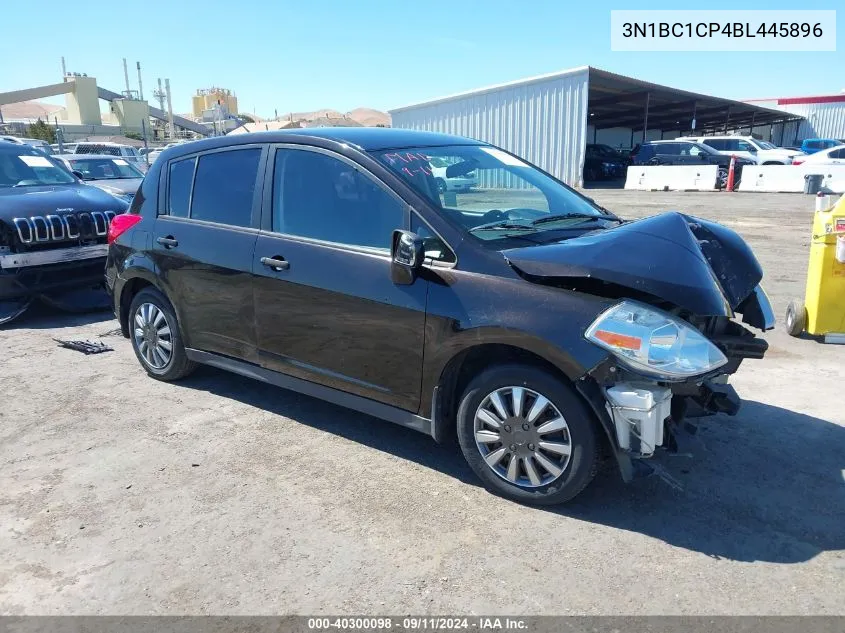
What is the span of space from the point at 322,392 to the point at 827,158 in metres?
24.1

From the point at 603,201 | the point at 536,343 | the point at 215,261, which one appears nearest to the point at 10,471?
the point at 215,261

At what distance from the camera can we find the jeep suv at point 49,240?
6738mm

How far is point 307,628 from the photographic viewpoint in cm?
250

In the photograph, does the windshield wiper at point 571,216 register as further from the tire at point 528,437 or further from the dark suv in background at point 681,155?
the dark suv in background at point 681,155

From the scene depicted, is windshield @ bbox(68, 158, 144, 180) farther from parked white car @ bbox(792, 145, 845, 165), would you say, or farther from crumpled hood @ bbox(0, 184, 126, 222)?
parked white car @ bbox(792, 145, 845, 165)

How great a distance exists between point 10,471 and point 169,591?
174cm

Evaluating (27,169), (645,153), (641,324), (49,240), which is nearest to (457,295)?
(641,324)

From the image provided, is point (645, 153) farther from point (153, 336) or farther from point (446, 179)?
point (153, 336)

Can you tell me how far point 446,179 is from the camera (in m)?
3.94

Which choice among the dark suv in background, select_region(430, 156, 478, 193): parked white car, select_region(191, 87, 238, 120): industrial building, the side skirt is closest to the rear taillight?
the side skirt

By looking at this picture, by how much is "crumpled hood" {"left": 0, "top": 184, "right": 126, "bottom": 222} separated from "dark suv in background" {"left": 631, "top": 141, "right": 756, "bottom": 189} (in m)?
22.4

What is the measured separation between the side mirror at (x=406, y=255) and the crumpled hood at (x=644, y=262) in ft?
1.41

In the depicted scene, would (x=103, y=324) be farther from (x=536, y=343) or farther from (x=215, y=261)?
(x=536, y=343)

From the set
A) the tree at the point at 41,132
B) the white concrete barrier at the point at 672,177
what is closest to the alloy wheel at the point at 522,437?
the white concrete barrier at the point at 672,177
